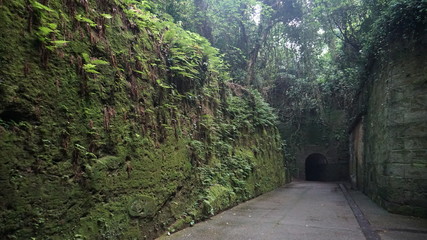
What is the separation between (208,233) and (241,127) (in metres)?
5.54

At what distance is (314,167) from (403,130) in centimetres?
1657

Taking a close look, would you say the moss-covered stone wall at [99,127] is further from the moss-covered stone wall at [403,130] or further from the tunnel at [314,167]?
the tunnel at [314,167]

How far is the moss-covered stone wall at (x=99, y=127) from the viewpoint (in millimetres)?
2693

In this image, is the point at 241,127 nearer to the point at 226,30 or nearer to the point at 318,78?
the point at 226,30

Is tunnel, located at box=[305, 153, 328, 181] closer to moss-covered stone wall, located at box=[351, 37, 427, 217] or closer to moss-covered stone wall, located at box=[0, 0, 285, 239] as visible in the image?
moss-covered stone wall, located at box=[351, 37, 427, 217]

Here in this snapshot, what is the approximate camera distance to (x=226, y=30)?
15.6 meters

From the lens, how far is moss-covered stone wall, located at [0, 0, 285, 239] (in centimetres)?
269

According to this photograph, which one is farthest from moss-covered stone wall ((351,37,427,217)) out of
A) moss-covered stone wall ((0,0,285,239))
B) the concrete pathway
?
moss-covered stone wall ((0,0,285,239))

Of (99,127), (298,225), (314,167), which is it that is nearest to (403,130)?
(298,225)

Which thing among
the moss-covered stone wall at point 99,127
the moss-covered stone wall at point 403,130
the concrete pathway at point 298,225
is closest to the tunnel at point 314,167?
the moss-covered stone wall at point 403,130

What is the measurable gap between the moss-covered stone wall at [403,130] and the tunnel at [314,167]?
1361cm

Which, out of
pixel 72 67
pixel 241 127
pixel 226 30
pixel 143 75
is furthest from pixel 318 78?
pixel 72 67

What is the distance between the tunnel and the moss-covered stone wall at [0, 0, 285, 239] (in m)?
Result: 16.3

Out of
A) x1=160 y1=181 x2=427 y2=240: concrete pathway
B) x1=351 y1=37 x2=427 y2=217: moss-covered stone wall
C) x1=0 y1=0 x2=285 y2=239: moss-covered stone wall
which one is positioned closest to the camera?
x1=0 y1=0 x2=285 y2=239: moss-covered stone wall
